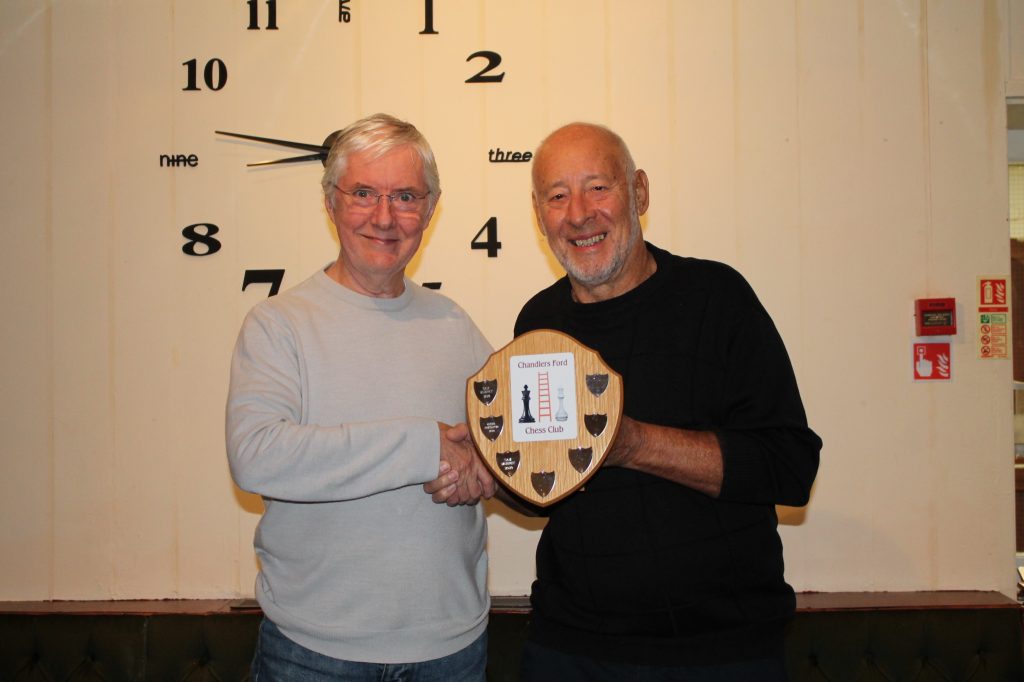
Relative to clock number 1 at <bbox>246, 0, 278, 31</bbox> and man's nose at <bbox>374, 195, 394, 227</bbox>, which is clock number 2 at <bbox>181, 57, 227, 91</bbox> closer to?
clock number 1 at <bbox>246, 0, 278, 31</bbox>

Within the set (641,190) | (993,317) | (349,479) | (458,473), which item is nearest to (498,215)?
(641,190)

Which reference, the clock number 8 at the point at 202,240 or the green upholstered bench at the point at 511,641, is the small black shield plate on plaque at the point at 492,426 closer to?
the green upholstered bench at the point at 511,641

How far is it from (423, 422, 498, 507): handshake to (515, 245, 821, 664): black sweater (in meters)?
0.21

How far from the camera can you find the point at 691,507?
Answer: 159cm

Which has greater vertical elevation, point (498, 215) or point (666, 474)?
point (498, 215)

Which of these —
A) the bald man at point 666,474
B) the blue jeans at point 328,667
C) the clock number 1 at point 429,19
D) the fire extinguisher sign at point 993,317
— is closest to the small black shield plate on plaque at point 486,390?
the bald man at point 666,474

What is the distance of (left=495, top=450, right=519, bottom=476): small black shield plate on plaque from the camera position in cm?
154

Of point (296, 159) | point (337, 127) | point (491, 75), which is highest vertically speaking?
point (491, 75)

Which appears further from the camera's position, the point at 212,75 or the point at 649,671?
the point at 212,75

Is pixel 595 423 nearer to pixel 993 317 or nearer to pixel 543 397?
pixel 543 397

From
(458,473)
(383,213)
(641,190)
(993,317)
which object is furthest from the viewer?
(993,317)

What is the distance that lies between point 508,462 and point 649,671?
0.49m

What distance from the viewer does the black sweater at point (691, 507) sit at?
1.54 meters

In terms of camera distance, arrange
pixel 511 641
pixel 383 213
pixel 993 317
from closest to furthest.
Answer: pixel 383 213 < pixel 511 641 < pixel 993 317
